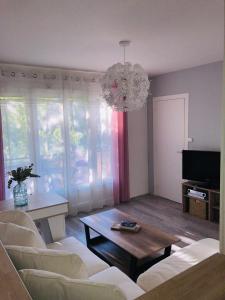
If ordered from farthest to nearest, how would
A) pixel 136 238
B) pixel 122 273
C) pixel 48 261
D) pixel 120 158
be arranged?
pixel 120 158 < pixel 136 238 < pixel 122 273 < pixel 48 261

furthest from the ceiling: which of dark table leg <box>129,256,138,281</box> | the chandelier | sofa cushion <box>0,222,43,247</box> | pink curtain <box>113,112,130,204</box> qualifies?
dark table leg <box>129,256,138,281</box>

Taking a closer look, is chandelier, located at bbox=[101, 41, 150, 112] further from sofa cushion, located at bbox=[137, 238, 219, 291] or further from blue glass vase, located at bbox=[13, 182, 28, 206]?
sofa cushion, located at bbox=[137, 238, 219, 291]

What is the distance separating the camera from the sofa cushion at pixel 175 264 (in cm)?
182

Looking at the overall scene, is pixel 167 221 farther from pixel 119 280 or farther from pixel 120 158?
pixel 119 280

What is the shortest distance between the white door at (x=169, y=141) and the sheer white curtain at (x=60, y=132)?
3.32ft

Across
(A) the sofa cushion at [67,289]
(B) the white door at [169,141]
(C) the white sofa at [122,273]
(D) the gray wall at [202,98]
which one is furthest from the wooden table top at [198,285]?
(B) the white door at [169,141]

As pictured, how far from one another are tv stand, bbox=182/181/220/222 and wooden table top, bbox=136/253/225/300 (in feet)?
9.55

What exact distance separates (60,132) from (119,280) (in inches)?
106

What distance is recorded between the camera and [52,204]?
2594 millimetres

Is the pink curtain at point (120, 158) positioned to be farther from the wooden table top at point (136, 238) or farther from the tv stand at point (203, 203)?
the wooden table top at point (136, 238)

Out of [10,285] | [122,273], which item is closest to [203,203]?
[122,273]

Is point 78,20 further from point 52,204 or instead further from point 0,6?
point 52,204

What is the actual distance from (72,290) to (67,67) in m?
3.40

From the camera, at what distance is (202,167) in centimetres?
391
